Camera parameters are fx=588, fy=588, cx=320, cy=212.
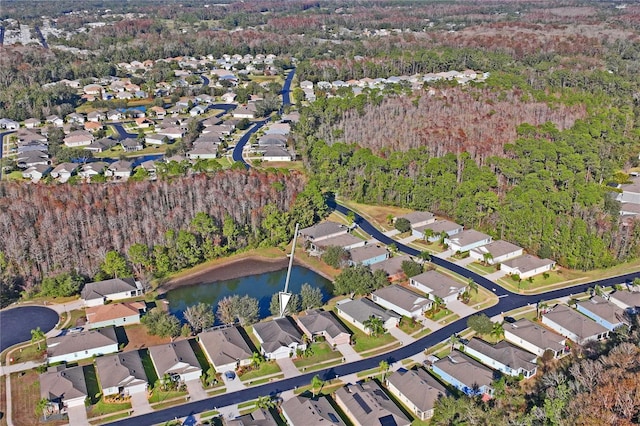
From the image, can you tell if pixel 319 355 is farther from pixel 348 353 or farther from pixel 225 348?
pixel 225 348

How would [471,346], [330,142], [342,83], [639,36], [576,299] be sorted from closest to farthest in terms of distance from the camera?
[471,346]
[576,299]
[330,142]
[342,83]
[639,36]

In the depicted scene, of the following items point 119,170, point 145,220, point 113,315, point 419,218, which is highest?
point 145,220

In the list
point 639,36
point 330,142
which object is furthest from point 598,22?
point 330,142

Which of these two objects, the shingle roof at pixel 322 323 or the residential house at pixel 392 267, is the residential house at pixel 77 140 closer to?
the residential house at pixel 392 267

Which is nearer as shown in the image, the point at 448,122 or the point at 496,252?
the point at 496,252

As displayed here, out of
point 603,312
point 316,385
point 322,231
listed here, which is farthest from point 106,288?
point 603,312

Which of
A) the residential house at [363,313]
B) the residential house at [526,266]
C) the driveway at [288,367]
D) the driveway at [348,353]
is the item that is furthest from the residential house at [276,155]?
the driveway at [288,367]

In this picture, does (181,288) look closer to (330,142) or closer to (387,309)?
(387,309)
